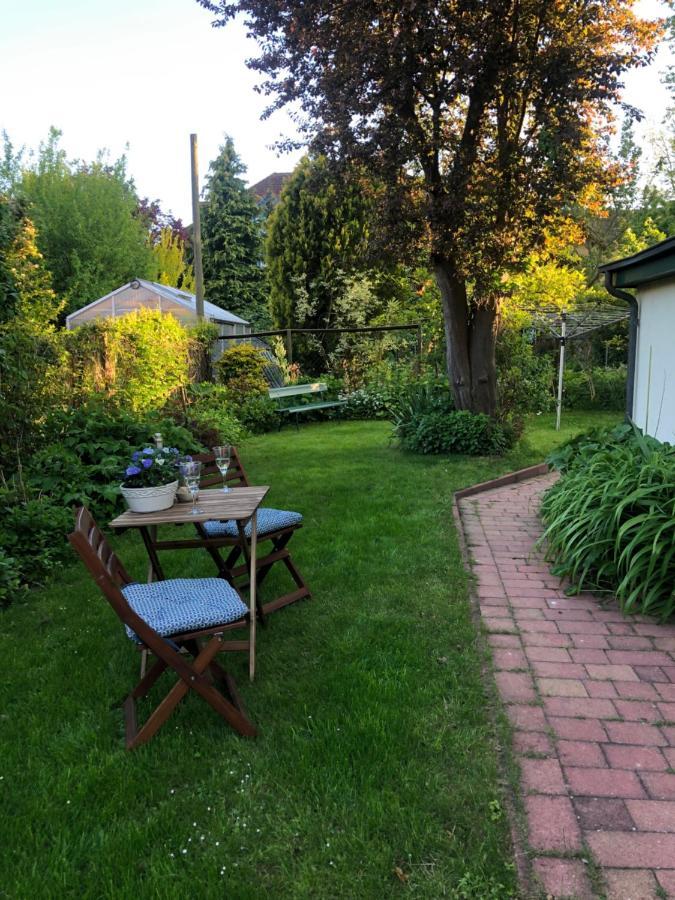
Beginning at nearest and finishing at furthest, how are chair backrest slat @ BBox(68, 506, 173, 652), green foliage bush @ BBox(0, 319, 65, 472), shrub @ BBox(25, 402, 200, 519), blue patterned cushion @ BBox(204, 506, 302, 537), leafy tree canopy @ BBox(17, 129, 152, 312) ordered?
chair backrest slat @ BBox(68, 506, 173, 652)
blue patterned cushion @ BBox(204, 506, 302, 537)
green foliage bush @ BBox(0, 319, 65, 472)
shrub @ BBox(25, 402, 200, 519)
leafy tree canopy @ BBox(17, 129, 152, 312)

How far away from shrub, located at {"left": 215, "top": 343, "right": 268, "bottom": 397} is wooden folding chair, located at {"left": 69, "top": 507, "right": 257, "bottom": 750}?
28.6 feet

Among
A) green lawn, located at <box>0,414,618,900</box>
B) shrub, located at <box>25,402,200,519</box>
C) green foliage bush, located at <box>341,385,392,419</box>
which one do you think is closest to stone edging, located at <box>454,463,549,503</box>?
green lawn, located at <box>0,414,618,900</box>

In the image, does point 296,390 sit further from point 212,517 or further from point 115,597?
point 115,597

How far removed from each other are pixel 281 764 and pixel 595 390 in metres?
13.1

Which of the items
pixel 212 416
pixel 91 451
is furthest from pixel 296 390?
pixel 91 451

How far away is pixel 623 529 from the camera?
352cm

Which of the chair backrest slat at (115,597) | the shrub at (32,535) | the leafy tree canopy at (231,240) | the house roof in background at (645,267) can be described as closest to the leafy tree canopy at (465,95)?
the house roof in background at (645,267)

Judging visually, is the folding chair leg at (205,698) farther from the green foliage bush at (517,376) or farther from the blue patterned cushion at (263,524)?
the green foliage bush at (517,376)

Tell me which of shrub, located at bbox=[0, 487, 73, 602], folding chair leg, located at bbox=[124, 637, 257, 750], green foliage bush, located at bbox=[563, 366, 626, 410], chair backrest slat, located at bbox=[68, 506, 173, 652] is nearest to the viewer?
chair backrest slat, located at bbox=[68, 506, 173, 652]

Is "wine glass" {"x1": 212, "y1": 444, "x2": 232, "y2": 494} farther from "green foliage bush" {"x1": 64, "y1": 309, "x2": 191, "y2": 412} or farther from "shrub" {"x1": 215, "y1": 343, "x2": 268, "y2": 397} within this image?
"shrub" {"x1": 215, "y1": 343, "x2": 268, "y2": 397}

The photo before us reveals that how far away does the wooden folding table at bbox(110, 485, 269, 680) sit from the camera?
2979 mm

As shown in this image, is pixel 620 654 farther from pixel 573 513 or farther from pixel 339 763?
pixel 339 763

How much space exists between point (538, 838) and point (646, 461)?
3125mm

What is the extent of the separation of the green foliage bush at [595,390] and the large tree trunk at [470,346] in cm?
603
